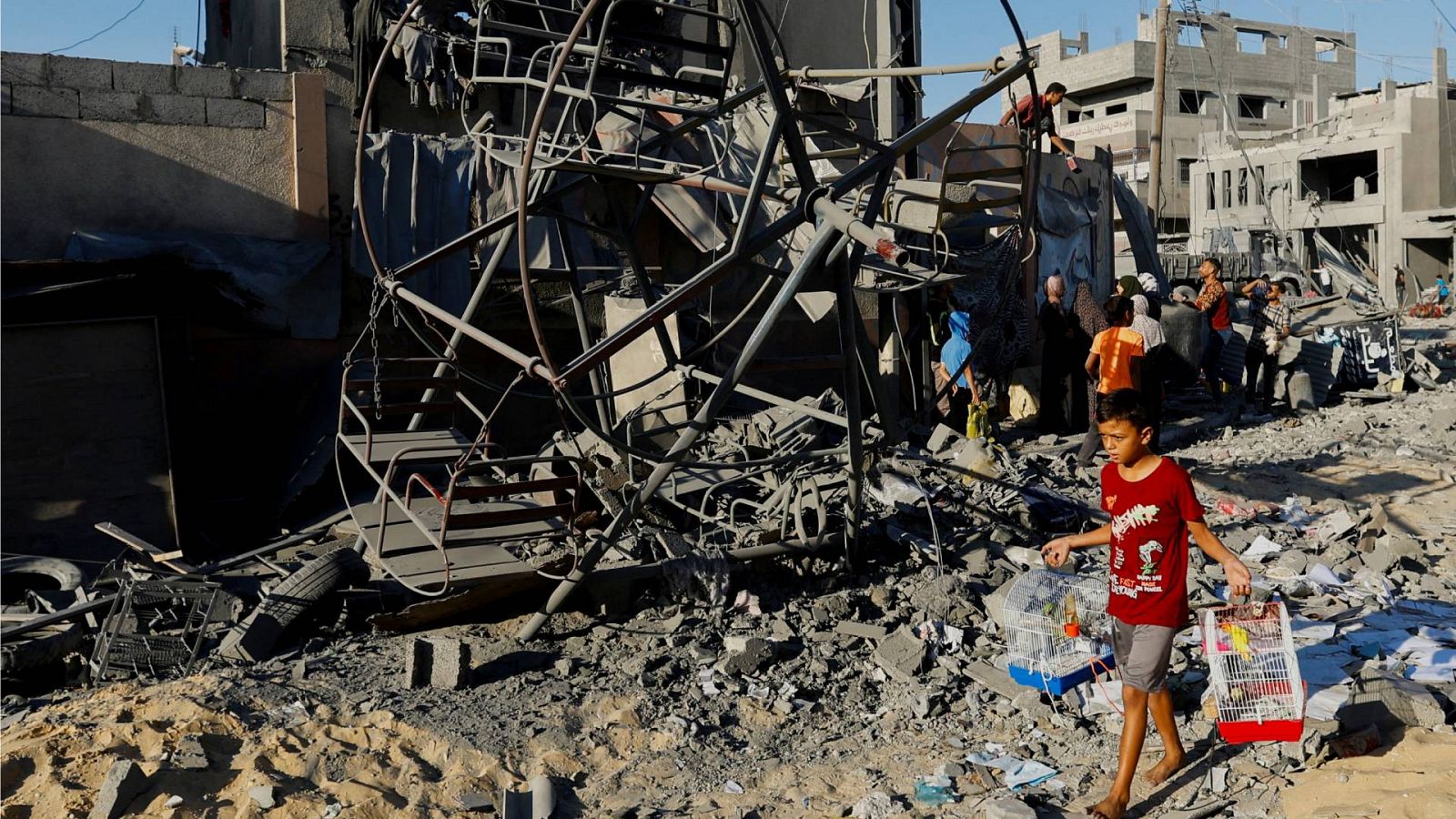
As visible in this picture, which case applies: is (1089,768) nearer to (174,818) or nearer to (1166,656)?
(1166,656)

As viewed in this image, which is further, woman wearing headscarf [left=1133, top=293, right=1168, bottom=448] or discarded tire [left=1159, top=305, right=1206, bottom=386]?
discarded tire [left=1159, top=305, right=1206, bottom=386]

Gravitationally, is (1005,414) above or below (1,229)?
below

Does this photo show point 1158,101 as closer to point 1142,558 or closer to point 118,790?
point 1142,558

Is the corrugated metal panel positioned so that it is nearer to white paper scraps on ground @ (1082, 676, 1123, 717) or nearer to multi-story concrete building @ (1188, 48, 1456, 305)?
white paper scraps on ground @ (1082, 676, 1123, 717)

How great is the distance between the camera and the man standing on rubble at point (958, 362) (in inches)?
400

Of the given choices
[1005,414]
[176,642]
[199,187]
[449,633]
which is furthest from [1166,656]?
[1005,414]

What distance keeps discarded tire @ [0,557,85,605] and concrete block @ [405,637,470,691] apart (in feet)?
7.76

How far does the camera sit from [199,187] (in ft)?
28.1

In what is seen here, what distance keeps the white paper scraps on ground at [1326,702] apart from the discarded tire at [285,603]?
174 inches

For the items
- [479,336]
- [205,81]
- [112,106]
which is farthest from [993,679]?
[112,106]

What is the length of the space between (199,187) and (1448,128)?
35.5 metres

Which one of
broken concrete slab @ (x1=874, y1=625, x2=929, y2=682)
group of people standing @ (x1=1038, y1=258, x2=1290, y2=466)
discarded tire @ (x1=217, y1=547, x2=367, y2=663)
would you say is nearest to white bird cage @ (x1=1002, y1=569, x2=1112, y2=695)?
broken concrete slab @ (x1=874, y1=625, x2=929, y2=682)

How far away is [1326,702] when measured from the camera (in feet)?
15.5

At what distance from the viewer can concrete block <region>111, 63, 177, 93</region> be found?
8.28 meters
